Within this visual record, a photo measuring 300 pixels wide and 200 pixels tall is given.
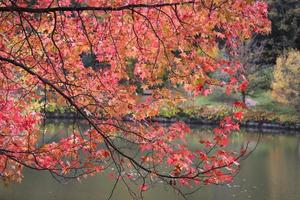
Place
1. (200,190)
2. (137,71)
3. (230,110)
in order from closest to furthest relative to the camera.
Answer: (137,71) → (200,190) → (230,110)

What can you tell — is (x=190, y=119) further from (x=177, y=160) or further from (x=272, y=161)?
(x=177, y=160)

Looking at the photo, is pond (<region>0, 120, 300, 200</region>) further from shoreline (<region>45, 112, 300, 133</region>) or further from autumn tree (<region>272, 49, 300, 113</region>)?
autumn tree (<region>272, 49, 300, 113</region>)

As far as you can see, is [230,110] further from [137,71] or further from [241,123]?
Answer: [137,71]

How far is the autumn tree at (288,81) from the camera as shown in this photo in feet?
77.2

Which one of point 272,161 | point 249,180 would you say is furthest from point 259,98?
point 249,180

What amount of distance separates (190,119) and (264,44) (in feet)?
21.7

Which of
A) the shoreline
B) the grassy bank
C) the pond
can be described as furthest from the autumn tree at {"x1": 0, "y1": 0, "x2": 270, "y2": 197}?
the shoreline

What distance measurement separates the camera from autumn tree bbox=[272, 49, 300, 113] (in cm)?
2352

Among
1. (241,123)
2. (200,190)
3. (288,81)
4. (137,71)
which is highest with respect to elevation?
(137,71)

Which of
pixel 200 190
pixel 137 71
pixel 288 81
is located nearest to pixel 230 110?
pixel 288 81

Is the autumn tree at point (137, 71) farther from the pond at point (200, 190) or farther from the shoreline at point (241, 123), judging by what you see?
the shoreline at point (241, 123)

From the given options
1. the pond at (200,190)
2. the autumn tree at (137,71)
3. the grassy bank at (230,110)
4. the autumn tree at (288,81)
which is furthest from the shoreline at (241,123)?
the autumn tree at (137,71)

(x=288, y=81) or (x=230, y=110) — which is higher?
(x=288, y=81)

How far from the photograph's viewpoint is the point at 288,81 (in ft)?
77.5
